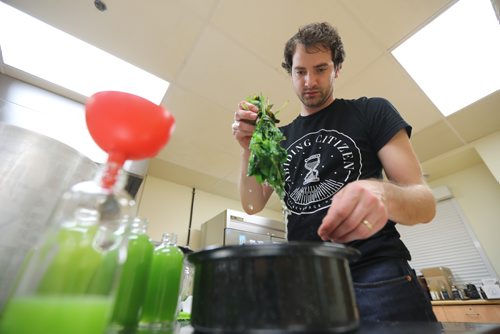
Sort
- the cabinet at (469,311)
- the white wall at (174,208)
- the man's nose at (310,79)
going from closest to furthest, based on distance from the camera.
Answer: the man's nose at (310,79) → the cabinet at (469,311) → the white wall at (174,208)

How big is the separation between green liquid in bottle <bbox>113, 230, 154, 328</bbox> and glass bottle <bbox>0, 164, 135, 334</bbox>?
7 cm

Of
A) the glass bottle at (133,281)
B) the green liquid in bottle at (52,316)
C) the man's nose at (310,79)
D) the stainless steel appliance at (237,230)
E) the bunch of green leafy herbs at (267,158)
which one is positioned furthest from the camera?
the stainless steel appliance at (237,230)

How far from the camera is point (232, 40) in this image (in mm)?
1643

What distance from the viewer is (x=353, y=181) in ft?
2.49

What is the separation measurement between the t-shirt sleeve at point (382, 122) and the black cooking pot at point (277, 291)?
558 mm

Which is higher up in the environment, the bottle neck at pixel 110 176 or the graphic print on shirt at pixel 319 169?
the graphic print on shirt at pixel 319 169

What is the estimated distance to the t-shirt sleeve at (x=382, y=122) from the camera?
2.53 ft

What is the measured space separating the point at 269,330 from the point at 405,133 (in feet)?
2.42

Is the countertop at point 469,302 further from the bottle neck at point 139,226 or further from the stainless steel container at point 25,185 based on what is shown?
the stainless steel container at point 25,185

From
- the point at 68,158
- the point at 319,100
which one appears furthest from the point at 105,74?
the point at 319,100

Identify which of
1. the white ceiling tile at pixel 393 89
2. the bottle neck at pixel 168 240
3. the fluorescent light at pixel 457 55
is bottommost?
the bottle neck at pixel 168 240

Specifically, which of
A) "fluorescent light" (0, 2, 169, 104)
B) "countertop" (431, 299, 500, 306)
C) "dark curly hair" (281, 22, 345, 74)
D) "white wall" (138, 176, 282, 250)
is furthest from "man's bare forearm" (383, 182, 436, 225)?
"white wall" (138, 176, 282, 250)

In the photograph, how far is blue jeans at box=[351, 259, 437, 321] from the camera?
1.89 ft

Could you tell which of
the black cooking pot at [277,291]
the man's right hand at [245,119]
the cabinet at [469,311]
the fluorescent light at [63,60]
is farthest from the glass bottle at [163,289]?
the cabinet at [469,311]
